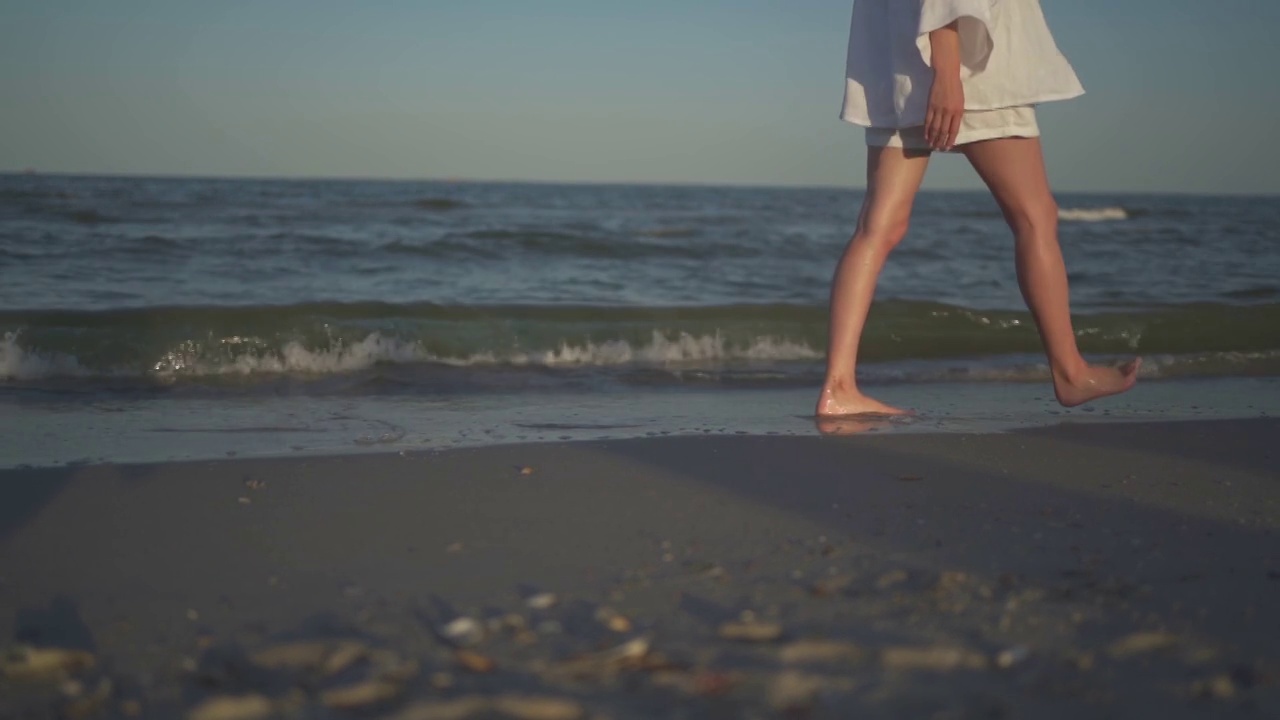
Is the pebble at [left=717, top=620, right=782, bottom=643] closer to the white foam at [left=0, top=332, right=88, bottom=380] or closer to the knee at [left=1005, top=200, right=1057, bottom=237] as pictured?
the knee at [left=1005, top=200, right=1057, bottom=237]

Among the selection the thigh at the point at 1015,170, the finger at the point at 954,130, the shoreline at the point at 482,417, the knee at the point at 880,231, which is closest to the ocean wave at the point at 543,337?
the shoreline at the point at 482,417

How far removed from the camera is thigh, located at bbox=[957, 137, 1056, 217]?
3.12m

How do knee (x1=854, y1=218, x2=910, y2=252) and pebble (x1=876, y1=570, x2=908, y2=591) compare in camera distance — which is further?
knee (x1=854, y1=218, x2=910, y2=252)

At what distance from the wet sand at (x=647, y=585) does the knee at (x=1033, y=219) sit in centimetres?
61

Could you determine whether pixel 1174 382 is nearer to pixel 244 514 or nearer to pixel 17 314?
pixel 244 514

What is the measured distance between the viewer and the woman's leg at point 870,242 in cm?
325

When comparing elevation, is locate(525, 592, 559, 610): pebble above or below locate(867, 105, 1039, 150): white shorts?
below

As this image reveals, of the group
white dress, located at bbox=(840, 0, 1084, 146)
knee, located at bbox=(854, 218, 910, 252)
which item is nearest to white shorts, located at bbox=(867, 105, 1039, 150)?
white dress, located at bbox=(840, 0, 1084, 146)

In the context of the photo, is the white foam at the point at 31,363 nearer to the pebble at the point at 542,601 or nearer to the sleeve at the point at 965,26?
the sleeve at the point at 965,26

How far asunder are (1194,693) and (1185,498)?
4.24ft

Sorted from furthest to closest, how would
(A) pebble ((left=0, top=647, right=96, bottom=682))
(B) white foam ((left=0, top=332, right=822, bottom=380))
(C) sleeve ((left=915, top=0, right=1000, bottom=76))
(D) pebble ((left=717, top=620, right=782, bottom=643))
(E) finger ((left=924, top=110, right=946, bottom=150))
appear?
(B) white foam ((left=0, top=332, right=822, bottom=380)) → (E) finger ((left=924, top=110, right=946, bottom=150)) → (C) sleeve ((left=915, top=0, right=1000, bottom=76)) → (D) pebble ((left=717, top=620, right=782, bottom=643)) → (A) pebble ((left=0, top=647, right=96, bottom=682))

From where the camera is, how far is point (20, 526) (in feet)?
7.47

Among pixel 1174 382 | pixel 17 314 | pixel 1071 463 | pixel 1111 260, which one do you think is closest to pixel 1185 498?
pixel 1071 463

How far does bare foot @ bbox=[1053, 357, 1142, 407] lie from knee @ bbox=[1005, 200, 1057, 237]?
1.42 feet
